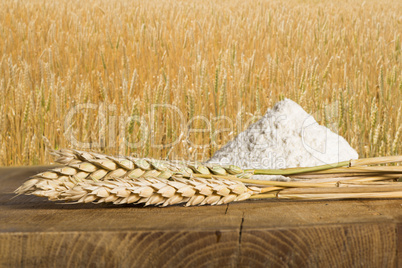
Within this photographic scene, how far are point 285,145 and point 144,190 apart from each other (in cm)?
44

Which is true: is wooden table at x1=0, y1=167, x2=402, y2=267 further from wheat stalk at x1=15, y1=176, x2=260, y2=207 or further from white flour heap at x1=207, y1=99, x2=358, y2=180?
white flour heap at x1=207, y1=99, x2=358, y2=180

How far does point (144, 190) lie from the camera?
0.66m

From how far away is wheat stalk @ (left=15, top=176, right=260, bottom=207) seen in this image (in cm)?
66

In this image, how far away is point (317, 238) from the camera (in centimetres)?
57

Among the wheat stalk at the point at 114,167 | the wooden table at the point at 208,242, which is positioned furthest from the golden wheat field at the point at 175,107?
the wooden table at the point at 208,242

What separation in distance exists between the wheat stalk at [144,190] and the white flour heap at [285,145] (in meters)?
0.29

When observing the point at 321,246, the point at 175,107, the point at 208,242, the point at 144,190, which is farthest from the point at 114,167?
the point at 175,107

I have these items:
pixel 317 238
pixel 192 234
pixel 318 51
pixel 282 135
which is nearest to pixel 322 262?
pixel 317 238

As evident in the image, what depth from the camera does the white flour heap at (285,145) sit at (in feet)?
3.23

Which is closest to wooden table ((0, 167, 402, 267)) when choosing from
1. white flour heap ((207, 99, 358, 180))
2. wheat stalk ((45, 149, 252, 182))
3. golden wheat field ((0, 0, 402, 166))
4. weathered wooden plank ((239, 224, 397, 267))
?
weathered wooden plank ((239, 224, 397, 267))

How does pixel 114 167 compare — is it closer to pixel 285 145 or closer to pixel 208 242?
pixel 208 242

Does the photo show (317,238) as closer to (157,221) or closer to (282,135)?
(157,221)

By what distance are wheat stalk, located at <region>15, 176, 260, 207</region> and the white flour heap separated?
29 centimetres

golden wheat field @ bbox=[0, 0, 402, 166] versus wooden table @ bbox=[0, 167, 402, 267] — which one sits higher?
golden wheat field @ bbox=[0, 0, 402, 166]
